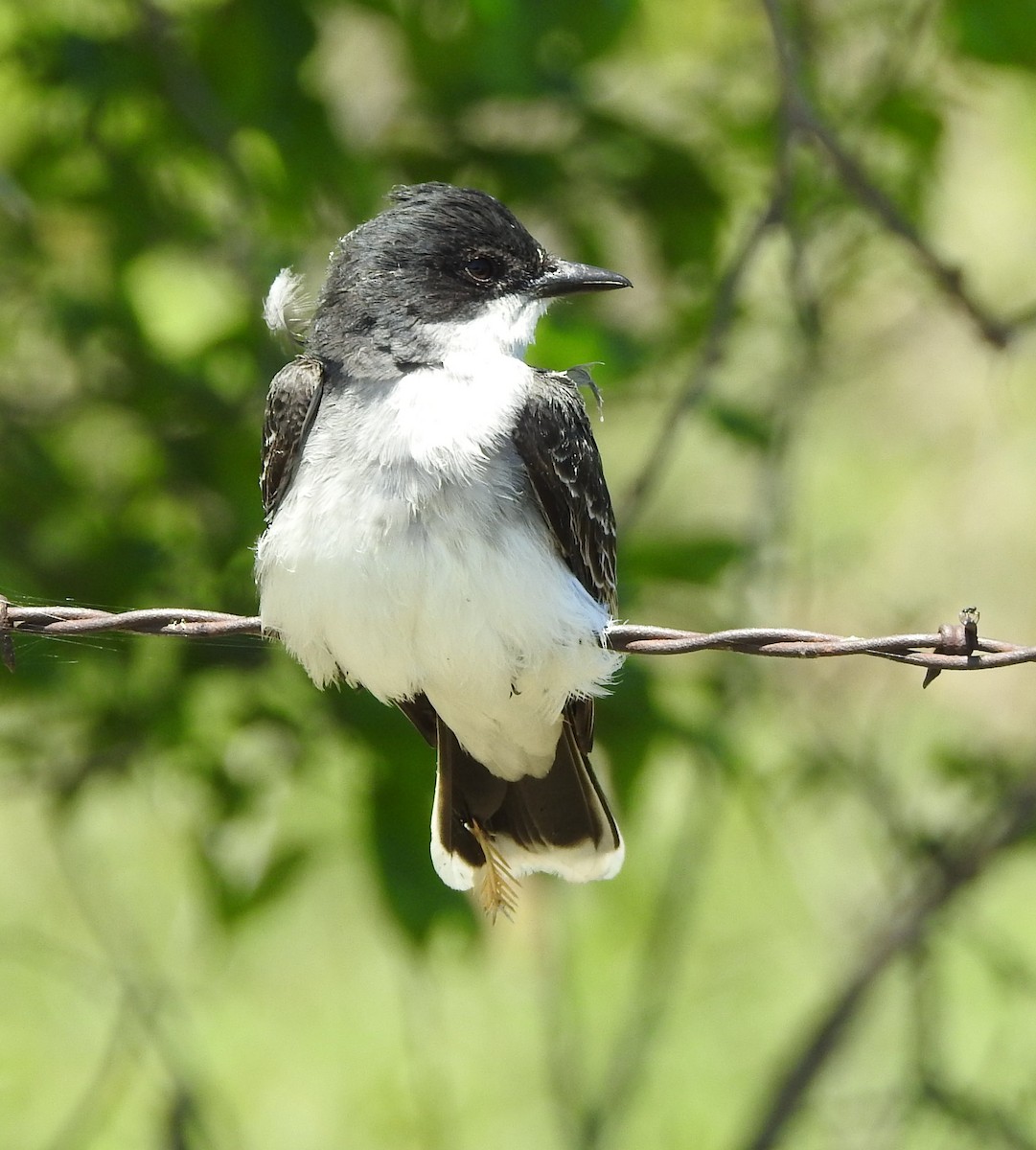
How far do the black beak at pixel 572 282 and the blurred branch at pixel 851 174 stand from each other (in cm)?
64

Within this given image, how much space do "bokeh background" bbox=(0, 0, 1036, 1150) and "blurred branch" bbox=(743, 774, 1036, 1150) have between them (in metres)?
0.02

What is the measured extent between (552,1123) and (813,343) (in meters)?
3.65

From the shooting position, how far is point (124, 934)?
8.09 m

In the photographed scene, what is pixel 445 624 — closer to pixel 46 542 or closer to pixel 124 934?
pixel 46 542

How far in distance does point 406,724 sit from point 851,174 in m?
1.91

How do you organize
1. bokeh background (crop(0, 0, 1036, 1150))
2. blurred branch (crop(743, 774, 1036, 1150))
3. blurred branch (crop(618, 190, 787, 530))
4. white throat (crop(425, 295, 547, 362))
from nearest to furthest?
white throat (crop(425, 295, 547, 362))
blurred branch (crop(618, 190, 787, 530))
bokeh background (crop(0, 0, 1036, 1150))
blurred branch (crop(743, 774, 1036, 1150))

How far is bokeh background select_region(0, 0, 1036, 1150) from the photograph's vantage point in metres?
4.84

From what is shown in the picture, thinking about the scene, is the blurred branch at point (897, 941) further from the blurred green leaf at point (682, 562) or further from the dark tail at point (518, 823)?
the dark tail at point (518, 823)

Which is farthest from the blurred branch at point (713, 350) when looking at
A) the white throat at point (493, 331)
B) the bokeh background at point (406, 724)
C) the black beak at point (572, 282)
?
the white throat at point (493, 331)

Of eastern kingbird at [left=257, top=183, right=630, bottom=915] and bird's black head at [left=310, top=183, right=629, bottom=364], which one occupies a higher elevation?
bird's black head at [left=310, top=183, right=629, bottom=364]

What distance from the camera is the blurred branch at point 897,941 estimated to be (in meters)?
Answer: 5.74

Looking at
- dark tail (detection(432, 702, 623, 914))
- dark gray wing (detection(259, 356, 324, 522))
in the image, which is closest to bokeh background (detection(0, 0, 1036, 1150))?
dark tail (detection(432, 702, 623, 914))

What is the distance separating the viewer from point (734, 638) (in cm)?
310

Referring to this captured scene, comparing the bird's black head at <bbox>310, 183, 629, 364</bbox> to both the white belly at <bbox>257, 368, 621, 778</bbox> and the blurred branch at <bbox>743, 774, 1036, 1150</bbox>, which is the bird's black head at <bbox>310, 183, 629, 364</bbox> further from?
the blurred branch at <bbox>743, 774, 1036, 1150</bbox>
